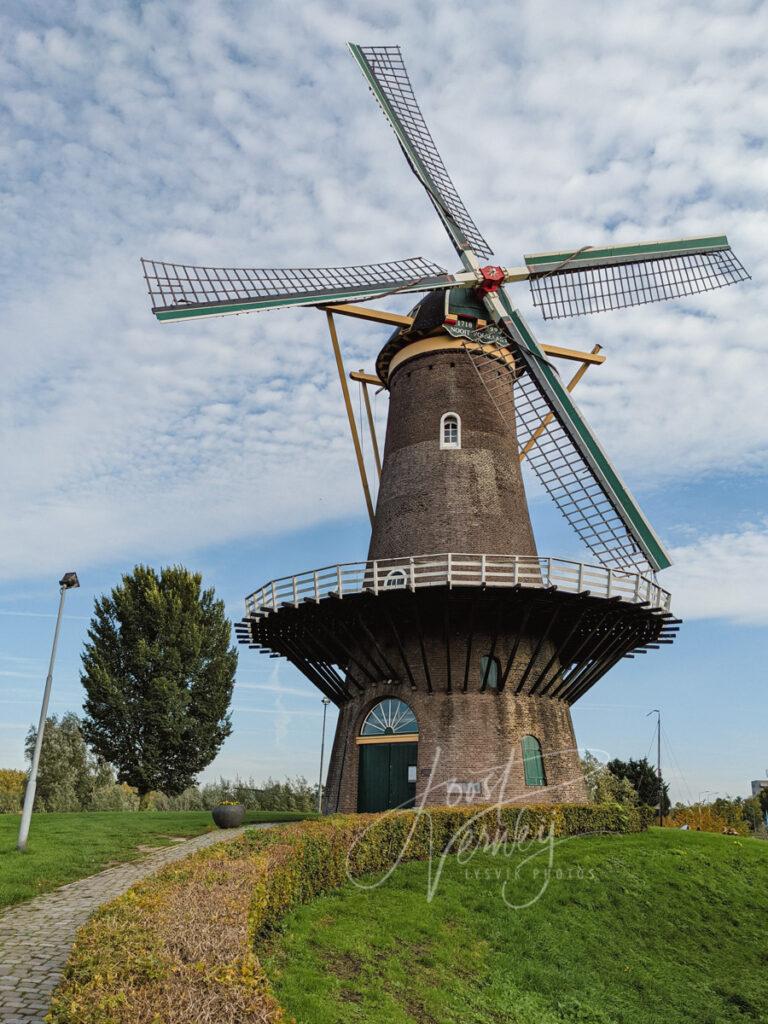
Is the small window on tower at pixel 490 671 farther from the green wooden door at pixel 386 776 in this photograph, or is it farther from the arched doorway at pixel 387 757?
the green wooden door at pixel 386 776

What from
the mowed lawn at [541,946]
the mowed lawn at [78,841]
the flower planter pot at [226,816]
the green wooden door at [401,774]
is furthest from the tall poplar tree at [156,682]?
the mowed lawn at [541,946]

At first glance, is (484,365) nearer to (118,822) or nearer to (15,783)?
(118,822)

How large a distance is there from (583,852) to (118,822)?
1176 centimetres

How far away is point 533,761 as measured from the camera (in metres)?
20.0

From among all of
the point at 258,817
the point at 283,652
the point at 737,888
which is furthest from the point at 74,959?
the point at 258,817

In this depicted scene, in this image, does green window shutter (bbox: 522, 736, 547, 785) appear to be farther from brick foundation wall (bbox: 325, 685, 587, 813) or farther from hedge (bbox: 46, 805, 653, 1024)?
hedge (bbox: 46, 805, 653, 1024)

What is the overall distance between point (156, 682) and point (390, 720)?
13002 millimetres

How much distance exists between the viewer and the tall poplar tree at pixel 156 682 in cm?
3033

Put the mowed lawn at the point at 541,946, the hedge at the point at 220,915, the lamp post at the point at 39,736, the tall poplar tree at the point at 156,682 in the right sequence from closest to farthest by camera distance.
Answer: the hedge at the point at 220,915 < the mowed lawn at the point at 541,946 < the lamp post at the point at 39,736 < the tall poplar tree at the point at 156,682

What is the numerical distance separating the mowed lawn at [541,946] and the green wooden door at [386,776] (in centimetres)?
430

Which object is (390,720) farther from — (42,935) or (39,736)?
(42,935)

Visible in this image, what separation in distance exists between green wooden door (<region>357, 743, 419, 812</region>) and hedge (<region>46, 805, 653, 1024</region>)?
11.4ft

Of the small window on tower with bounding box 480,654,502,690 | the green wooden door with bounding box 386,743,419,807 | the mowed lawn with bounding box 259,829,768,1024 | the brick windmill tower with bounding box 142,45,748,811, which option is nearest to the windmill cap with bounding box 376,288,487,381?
the brick windmill tower with bounding box 142,45,748,811

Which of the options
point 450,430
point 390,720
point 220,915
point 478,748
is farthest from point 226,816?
point 220,915
